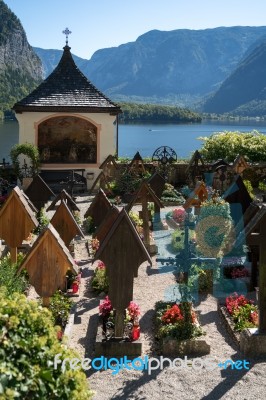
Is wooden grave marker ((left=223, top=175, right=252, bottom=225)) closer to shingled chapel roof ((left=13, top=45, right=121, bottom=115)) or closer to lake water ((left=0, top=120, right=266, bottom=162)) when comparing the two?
shingled chapel roof ((left=13, top=45, right=121, bottom=115))

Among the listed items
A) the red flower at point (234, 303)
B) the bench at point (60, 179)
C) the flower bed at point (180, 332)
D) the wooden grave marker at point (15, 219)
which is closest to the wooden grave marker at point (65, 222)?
the wooden grave marker at point (15, 219)

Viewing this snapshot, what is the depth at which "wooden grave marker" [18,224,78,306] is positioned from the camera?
7875mm

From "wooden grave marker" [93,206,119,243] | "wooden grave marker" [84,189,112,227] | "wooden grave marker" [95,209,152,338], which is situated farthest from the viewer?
"wooden grave marker" [84,189,112,227]

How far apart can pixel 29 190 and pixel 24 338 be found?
9853mm

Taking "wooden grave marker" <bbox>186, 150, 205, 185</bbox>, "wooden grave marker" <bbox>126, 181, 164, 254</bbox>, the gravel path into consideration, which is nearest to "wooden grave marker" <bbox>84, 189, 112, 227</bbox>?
"wooden grave marker" <bbox>126, 181, 164, 254</bbox>

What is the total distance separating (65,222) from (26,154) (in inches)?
480

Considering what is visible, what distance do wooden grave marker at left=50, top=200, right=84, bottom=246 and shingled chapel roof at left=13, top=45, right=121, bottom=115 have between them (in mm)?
12926

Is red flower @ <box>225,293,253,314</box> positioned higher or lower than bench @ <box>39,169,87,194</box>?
lower

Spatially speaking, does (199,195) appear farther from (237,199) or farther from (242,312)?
(242,312)

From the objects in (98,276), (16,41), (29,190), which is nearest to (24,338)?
(98,276)

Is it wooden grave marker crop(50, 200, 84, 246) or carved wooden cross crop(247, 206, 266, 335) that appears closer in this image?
carved wooden cross crop(247, 206, 266, 335)

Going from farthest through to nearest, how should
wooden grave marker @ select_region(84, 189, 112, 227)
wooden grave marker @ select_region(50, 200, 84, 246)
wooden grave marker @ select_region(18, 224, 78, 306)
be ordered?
wooden grave marker @ select_region(84, 189, 112, 227) < wooden grave marker @ select_region(50, 200, 84, 246) < wooden grave marker @ select_region(18, 224, 78, 306)

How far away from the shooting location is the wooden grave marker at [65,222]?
10.2 m

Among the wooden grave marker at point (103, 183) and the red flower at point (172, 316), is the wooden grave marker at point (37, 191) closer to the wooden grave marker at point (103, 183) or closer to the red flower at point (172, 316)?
the red flower at point (172, 316)
